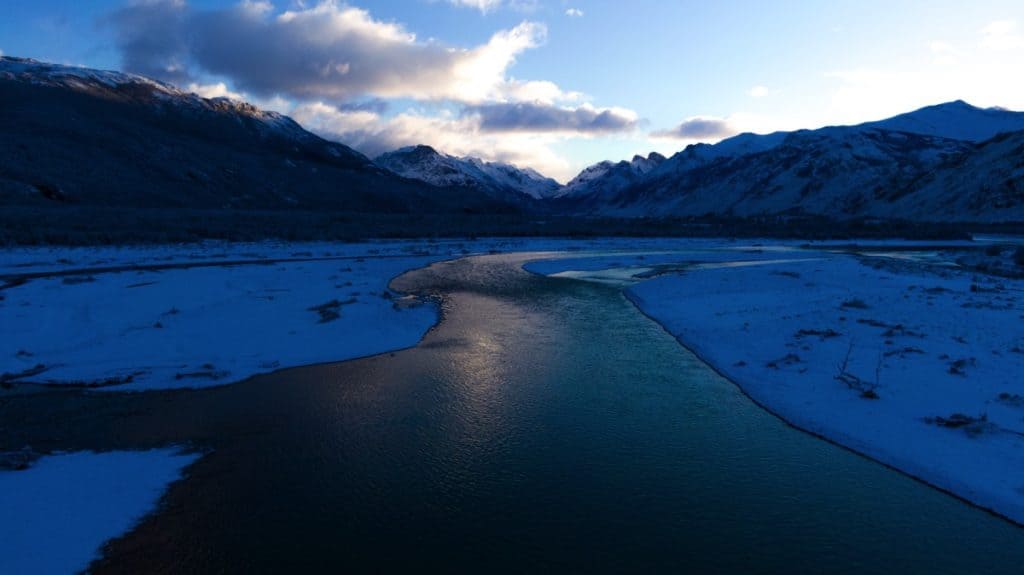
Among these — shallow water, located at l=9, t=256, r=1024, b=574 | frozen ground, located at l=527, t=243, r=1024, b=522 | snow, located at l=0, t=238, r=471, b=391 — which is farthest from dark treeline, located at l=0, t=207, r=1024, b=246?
frozen ground, located at l=527, t=243, r=1024, b=522

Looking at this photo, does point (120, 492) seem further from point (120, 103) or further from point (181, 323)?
point (120, 103)

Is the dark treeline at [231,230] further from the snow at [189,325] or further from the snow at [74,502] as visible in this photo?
the snow at [74,502]

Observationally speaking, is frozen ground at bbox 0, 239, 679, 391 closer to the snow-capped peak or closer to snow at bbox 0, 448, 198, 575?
snow at bbox 0, 448, 198, 575

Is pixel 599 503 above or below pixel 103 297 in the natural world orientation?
below

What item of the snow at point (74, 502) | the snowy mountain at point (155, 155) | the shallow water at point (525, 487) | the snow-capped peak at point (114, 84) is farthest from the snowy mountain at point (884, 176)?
the snow-capped peak at point (114, 84)

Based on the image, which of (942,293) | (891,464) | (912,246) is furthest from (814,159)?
(891,464)

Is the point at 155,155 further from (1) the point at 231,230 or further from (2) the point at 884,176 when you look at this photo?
(2) the point at 884,176

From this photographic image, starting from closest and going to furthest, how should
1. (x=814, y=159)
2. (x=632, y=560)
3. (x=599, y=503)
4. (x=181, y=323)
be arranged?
(x=632, y=560) → (x=599, y=503) → (x=181, y=323) → (x=814, y=159)
